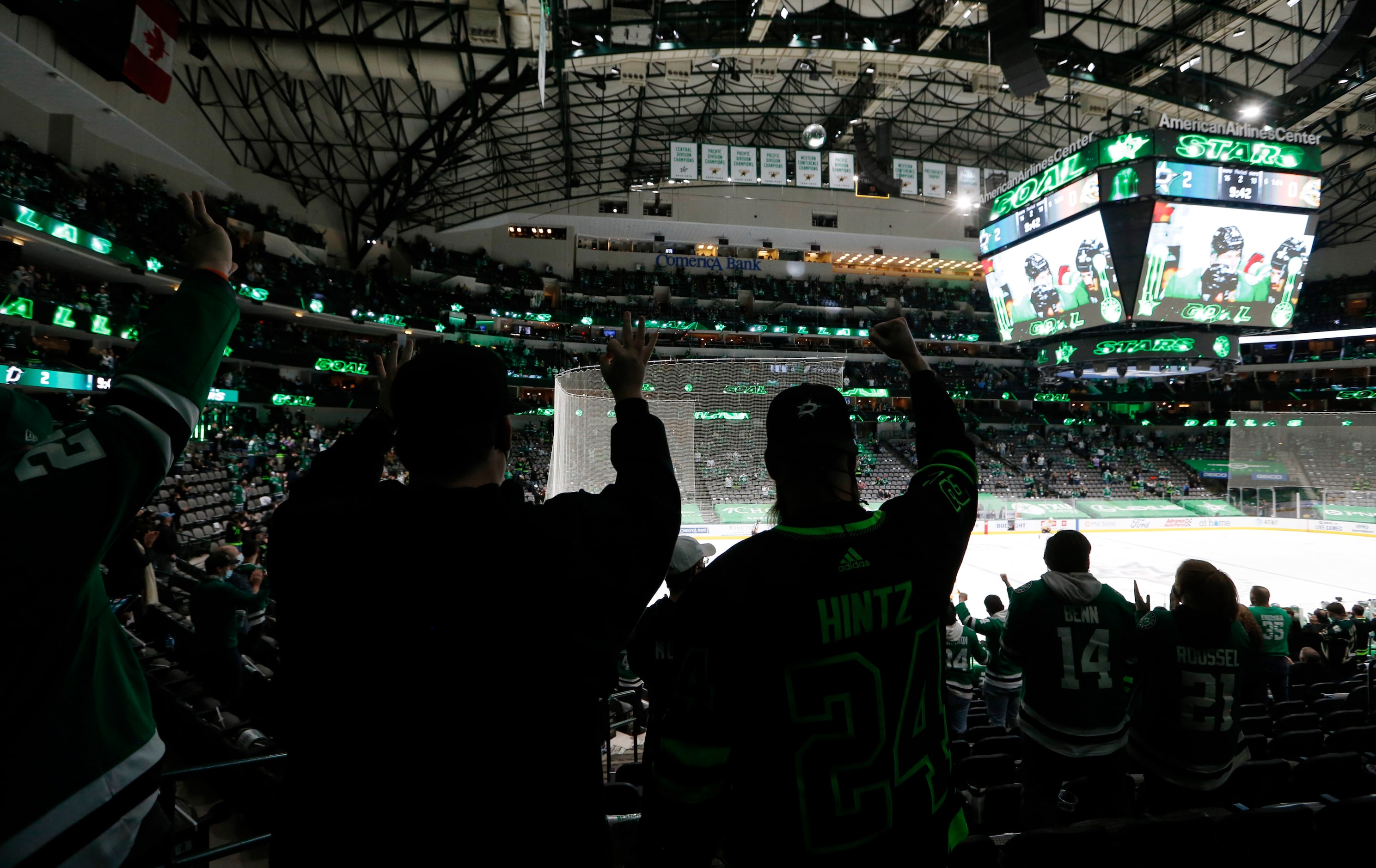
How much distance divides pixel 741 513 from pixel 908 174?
1590 centimetres

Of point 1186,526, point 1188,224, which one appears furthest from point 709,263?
point 1188,224

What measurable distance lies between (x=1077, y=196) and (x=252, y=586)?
16.8 meters

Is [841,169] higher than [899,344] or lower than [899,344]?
higher

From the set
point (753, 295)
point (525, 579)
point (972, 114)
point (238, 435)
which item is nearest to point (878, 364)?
point (753, 295)

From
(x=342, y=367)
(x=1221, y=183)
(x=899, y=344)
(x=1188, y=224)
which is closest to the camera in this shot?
(x=899, y=344)

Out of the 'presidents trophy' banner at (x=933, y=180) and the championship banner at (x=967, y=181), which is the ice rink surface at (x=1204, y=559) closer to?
the championship banner at (x=967, y=181)

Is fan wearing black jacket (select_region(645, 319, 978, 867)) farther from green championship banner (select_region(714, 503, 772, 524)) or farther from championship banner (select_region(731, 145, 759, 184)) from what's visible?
championship banner (select_region(731, 145, 759, 184))

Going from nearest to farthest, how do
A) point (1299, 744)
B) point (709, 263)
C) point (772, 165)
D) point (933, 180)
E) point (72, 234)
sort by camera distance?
1. point (1299, 744)
2. point (72, 234)
3. point (772, 165)
4. point (933, 180)
5. point (709, 263)

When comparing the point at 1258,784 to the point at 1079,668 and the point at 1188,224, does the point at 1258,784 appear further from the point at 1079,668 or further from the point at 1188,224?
the point at 1188,224

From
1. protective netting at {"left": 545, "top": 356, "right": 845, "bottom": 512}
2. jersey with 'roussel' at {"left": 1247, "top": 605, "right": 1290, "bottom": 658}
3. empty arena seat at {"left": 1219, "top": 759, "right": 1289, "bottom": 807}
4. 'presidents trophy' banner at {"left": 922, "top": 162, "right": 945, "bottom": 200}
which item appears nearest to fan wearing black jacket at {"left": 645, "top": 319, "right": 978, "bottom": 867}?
empty arena seat at {"left": 1219, "top": 759, "right": 1289, "bottom": 807}

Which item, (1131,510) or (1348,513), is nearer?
(1348,513)

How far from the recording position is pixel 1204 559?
12.4m

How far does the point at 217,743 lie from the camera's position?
3.47m

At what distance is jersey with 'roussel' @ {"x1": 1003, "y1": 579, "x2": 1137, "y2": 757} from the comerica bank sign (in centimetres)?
4198
